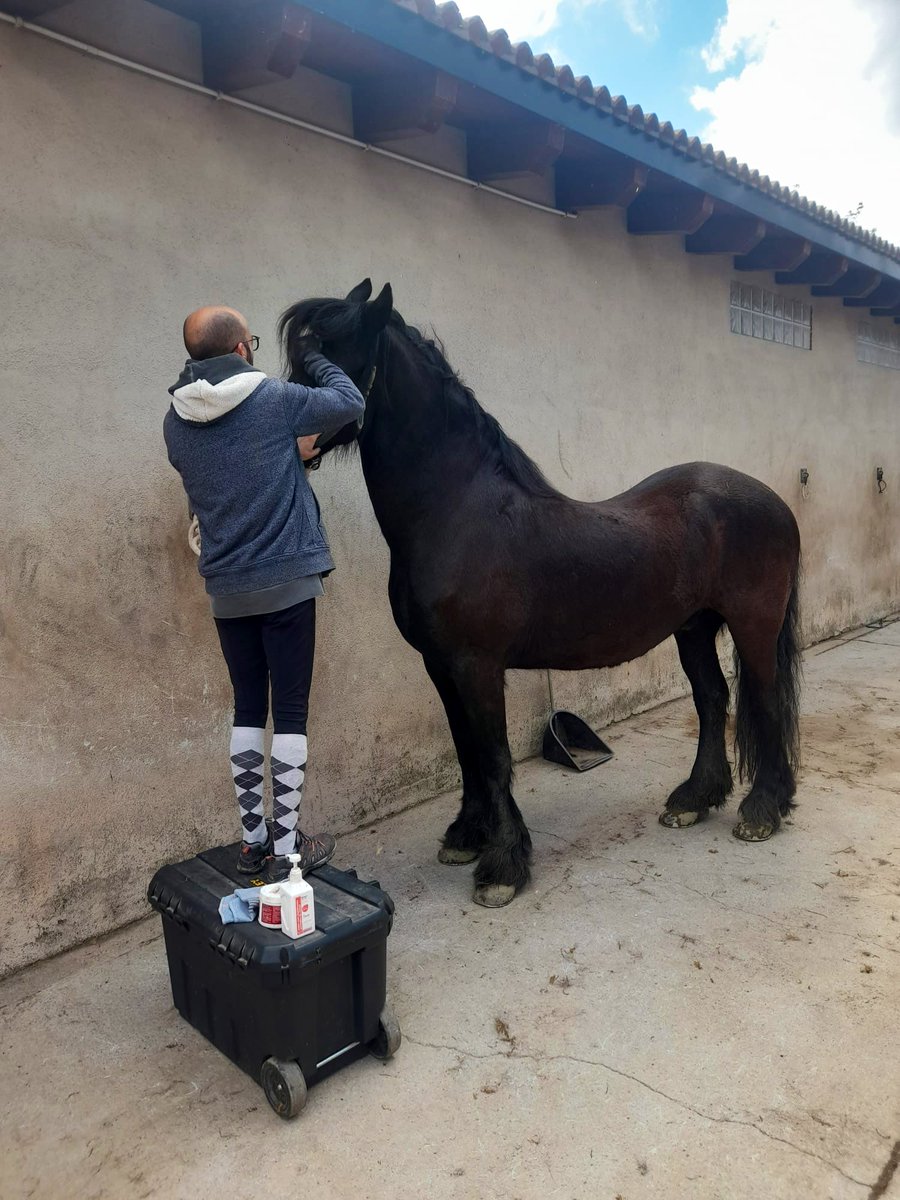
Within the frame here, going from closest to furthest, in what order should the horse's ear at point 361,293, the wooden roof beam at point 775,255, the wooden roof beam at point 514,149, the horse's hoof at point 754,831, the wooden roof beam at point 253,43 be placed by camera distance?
the horse's ear at point 361,293, the wooden roof beam at point 253,43, the horse's hoof at point 754,831, the wooden roof beam at point 514,149, the wooden roof beam at point 775,255

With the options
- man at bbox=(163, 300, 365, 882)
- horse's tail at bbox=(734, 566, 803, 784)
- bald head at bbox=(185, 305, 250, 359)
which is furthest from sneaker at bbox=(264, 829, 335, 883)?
horse's tail at bbox=(734, 566, 803, 784)

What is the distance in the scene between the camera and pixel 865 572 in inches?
315

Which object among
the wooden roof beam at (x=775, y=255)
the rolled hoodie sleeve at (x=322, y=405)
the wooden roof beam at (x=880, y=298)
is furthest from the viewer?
the wooden roof beam at (x=880, y=298)

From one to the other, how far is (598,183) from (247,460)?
325 centimetres

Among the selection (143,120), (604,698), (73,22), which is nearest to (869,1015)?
(604,698)

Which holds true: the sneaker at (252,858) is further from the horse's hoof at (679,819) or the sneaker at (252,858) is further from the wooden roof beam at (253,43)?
the wooden roof beam at (253,43)

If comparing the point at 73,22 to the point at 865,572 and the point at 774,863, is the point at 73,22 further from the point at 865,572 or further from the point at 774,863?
the point at 865,572

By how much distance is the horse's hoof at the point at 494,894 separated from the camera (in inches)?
114

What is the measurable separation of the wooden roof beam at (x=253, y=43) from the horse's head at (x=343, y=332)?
0.93m

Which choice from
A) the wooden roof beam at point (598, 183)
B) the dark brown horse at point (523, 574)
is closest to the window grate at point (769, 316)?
the wooden roof beam at point (598, 183)

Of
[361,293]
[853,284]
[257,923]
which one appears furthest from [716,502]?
[853,284]

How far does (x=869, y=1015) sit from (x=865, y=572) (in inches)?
261

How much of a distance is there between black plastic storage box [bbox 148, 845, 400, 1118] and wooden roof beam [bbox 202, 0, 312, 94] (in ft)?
8.79

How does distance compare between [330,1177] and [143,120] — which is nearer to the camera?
[330,1177]
